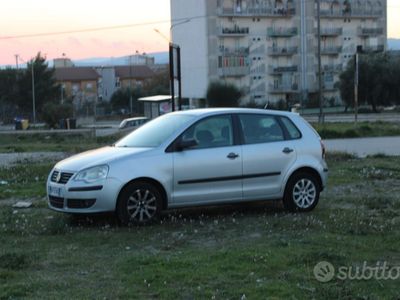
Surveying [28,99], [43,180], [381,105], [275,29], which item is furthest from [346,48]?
[43,180]

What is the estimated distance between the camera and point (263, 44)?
94500 millimetres

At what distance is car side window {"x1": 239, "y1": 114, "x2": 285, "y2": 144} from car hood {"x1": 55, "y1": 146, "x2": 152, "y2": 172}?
1.54 meters

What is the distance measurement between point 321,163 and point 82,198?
12.0 feet

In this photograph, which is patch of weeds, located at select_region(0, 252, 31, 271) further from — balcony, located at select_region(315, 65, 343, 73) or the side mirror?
balcony, located at select_region(315, 65, 343, 73)

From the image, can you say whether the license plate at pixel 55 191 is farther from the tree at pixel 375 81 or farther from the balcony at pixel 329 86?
the balcony at pixel 329 86

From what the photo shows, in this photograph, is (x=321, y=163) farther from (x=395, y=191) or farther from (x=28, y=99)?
(x=28, y=99)

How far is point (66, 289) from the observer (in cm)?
562

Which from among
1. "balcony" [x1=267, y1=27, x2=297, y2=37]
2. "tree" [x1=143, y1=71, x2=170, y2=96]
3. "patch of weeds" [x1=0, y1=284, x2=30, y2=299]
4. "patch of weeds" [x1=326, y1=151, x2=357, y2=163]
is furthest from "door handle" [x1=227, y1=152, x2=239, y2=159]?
"tree" [x1=143, y1=71, x2=170, y2=96]

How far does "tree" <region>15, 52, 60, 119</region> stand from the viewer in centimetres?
9244

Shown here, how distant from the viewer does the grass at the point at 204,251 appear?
5.54m

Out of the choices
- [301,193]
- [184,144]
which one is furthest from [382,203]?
[184,144]

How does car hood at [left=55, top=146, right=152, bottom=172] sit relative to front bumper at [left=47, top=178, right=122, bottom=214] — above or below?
above

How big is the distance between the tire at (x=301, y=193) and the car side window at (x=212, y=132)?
45.9 inches

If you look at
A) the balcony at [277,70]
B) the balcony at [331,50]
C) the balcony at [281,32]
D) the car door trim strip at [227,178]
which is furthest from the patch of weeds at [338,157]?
the balcony at [331,50]
